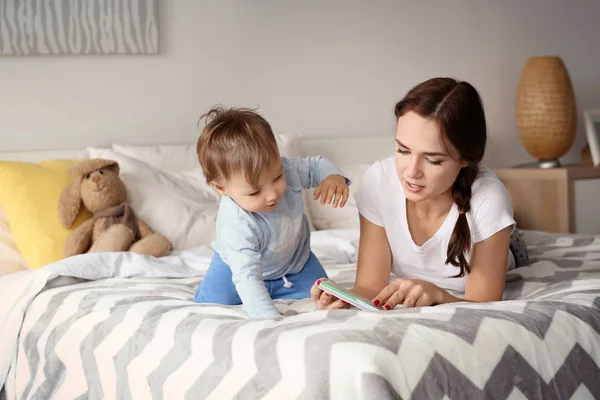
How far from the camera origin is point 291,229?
196 cm

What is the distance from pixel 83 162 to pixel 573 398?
1.78m

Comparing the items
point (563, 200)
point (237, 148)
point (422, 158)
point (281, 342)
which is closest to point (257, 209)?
point (237, 148)

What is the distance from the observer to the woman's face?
1.75 meters

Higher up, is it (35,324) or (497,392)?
(497,392)

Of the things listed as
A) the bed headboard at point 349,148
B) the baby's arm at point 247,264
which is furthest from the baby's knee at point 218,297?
the bed headboard at point 349,148

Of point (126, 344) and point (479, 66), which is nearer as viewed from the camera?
point (126, 344)

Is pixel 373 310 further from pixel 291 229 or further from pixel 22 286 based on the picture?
pixel 22 286

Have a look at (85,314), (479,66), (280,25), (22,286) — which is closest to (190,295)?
(85,314)

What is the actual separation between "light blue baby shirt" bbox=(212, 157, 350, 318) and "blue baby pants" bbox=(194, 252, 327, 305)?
2cm

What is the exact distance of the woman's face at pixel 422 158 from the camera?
68.8 inches

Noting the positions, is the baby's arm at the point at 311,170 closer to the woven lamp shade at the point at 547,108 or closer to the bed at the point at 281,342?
the bed at the point at 281,342

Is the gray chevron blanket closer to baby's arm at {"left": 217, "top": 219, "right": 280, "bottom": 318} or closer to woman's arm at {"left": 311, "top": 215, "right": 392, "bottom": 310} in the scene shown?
baby's arm at {"left": 217, "top": 219, "right": 280, "bottom": 318}

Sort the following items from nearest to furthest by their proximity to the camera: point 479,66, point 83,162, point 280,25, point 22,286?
point 22,286 → point 83,162 → point 280,25 → point 479,66

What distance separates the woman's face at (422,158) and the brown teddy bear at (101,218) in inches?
44.7
